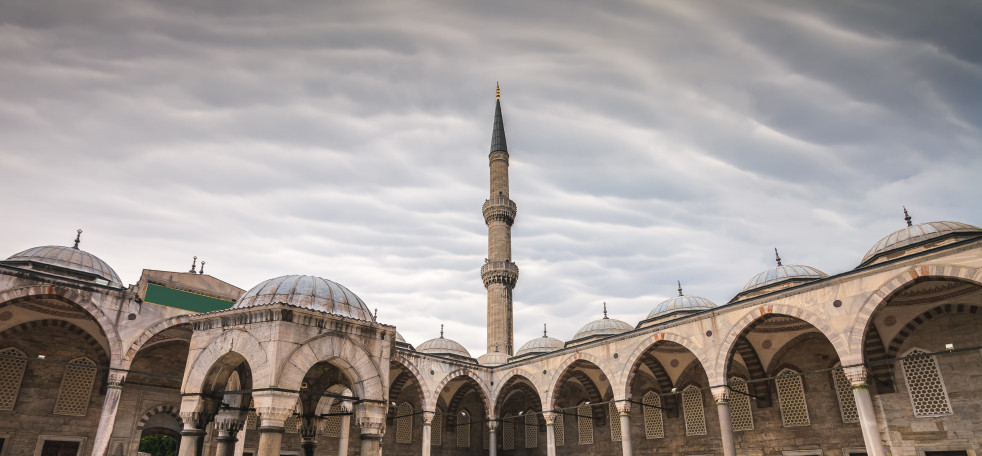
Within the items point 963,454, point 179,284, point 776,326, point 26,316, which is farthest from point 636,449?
point 26,316

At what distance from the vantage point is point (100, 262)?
59.4ft

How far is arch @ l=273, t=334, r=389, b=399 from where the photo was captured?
19.6ft

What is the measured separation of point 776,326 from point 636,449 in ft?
21.3

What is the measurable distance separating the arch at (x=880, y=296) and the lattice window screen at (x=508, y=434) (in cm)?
1450

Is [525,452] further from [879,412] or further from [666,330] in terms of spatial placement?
[879,412]

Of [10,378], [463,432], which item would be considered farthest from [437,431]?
[10,378]

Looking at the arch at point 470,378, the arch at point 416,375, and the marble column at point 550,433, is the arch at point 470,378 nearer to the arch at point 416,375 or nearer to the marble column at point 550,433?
the arch at point 416,375

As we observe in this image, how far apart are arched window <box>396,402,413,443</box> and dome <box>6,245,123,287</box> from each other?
10344 millimetres

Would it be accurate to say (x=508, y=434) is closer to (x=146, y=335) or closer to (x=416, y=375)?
(x=416, y=375)

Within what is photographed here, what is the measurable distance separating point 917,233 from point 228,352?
17.4m

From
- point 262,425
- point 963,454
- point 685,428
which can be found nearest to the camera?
point 262,425

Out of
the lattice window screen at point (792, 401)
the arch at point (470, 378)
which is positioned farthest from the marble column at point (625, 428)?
the arch at point (470, 378)

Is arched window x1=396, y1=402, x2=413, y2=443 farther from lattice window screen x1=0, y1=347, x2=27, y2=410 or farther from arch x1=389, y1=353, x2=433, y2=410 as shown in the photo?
lattice window screen x1=0, y1=347, x2=27, y2=410

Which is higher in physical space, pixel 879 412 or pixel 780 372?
pixel 780 372
